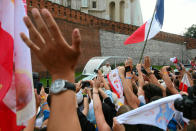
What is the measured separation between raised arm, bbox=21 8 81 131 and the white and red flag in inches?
18.5

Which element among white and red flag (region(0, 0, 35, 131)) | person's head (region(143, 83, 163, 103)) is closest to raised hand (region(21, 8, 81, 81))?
white and red flag (region(0, 0, 35, 131))

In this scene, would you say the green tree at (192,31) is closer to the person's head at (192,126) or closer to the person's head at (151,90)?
the person's head at (151,90)

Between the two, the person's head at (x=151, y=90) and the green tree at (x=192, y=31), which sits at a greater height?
the green tree at (x=192, y=31)

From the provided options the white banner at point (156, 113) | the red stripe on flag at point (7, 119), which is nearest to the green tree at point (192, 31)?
the white banner at point (156, 113)

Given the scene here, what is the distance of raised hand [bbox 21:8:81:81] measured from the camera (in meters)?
0.91

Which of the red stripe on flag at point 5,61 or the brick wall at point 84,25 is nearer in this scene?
the red stripe on flag at point 5,61

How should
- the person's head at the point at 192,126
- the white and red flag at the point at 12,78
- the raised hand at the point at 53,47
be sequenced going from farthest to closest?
the white and red flag at the point at 12,78
the person's head at the point at 192,126
the raised hand at the point at 53,47

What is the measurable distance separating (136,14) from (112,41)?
16.8 meters

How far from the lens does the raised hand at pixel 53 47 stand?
0.91m

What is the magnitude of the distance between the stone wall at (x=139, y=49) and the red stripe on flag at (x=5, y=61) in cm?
2141

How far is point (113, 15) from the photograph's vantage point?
125 ft

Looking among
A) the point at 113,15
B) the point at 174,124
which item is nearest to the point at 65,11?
Result: the point at 174,124

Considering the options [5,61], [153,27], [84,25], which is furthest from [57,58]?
[84,25]

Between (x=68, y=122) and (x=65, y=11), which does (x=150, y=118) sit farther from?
(x=65, y=11)
